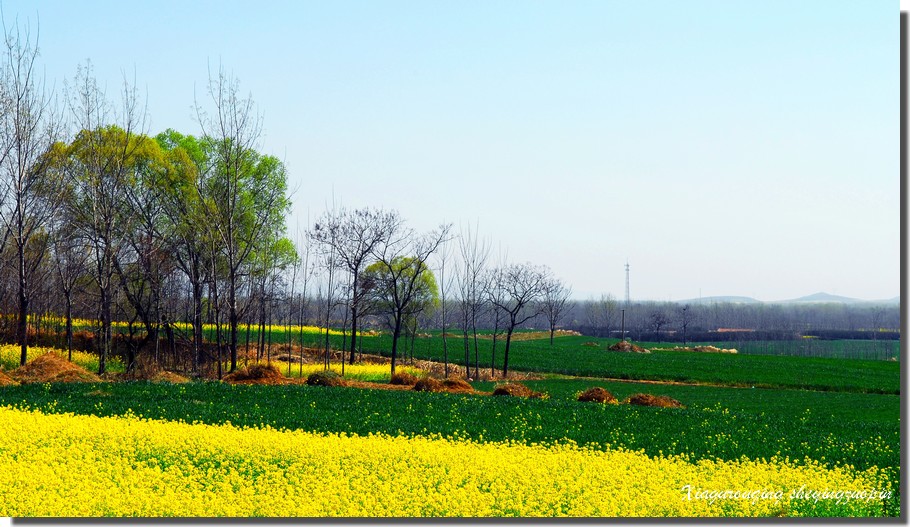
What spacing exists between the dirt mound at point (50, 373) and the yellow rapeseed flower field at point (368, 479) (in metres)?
9.15

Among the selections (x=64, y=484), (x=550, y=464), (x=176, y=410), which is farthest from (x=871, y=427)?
(x=64, y=484)

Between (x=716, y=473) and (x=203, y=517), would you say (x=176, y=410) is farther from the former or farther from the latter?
(x=716, y=473)

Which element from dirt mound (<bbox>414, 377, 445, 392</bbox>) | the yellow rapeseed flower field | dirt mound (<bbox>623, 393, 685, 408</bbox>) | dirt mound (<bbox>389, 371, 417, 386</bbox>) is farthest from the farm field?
dirt mound (<bbox>389, 371, 417, 386</bbox>)

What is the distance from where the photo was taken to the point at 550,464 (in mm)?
9734

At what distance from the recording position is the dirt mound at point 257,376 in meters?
22.4

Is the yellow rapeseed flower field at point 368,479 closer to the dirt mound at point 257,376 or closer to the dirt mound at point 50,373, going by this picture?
the dirt mound at point 50,373

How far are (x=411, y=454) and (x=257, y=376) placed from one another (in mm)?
13329

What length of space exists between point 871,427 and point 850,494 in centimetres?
883

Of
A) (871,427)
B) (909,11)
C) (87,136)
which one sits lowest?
(871,427)

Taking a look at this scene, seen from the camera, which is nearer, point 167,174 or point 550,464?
point 550,464

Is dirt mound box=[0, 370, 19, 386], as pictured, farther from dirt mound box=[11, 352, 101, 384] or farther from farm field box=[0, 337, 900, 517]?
farm field box=[0, 337, 900, 517]

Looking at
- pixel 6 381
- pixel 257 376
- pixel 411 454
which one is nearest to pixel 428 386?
pixel 257 376

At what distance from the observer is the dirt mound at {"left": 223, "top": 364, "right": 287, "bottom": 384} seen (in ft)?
73.4

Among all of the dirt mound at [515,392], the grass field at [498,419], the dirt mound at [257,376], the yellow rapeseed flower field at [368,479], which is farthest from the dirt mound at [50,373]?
the dirt mound at [515,392]
